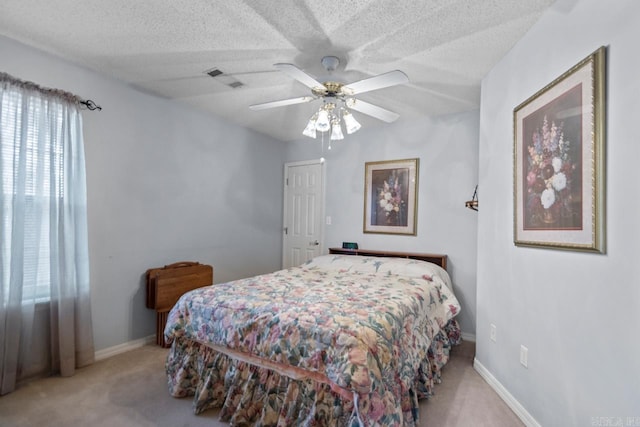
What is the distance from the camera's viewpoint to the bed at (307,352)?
4.80 feet

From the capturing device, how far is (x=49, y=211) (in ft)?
7.49

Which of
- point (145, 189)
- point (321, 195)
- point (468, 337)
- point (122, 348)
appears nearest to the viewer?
point (122, 348)

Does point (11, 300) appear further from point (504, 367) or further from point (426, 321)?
point (504, 367)

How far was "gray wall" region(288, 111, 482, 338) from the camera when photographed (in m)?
3.27

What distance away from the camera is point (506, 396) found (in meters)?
2.02

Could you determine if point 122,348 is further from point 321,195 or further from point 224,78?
point 321,195

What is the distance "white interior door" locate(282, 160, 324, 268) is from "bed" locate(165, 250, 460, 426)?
6.08ft

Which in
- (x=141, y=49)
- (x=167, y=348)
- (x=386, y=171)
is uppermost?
(x=141, y=49)

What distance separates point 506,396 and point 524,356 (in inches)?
14.6

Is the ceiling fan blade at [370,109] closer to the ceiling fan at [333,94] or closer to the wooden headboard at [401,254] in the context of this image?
the ceiling fan at [333,94]

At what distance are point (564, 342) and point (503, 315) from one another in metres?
0.61

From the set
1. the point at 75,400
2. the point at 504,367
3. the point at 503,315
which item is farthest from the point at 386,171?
the point at 75,400

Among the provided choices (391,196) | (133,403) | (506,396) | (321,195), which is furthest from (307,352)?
(321,195)

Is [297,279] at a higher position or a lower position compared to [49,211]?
lower
